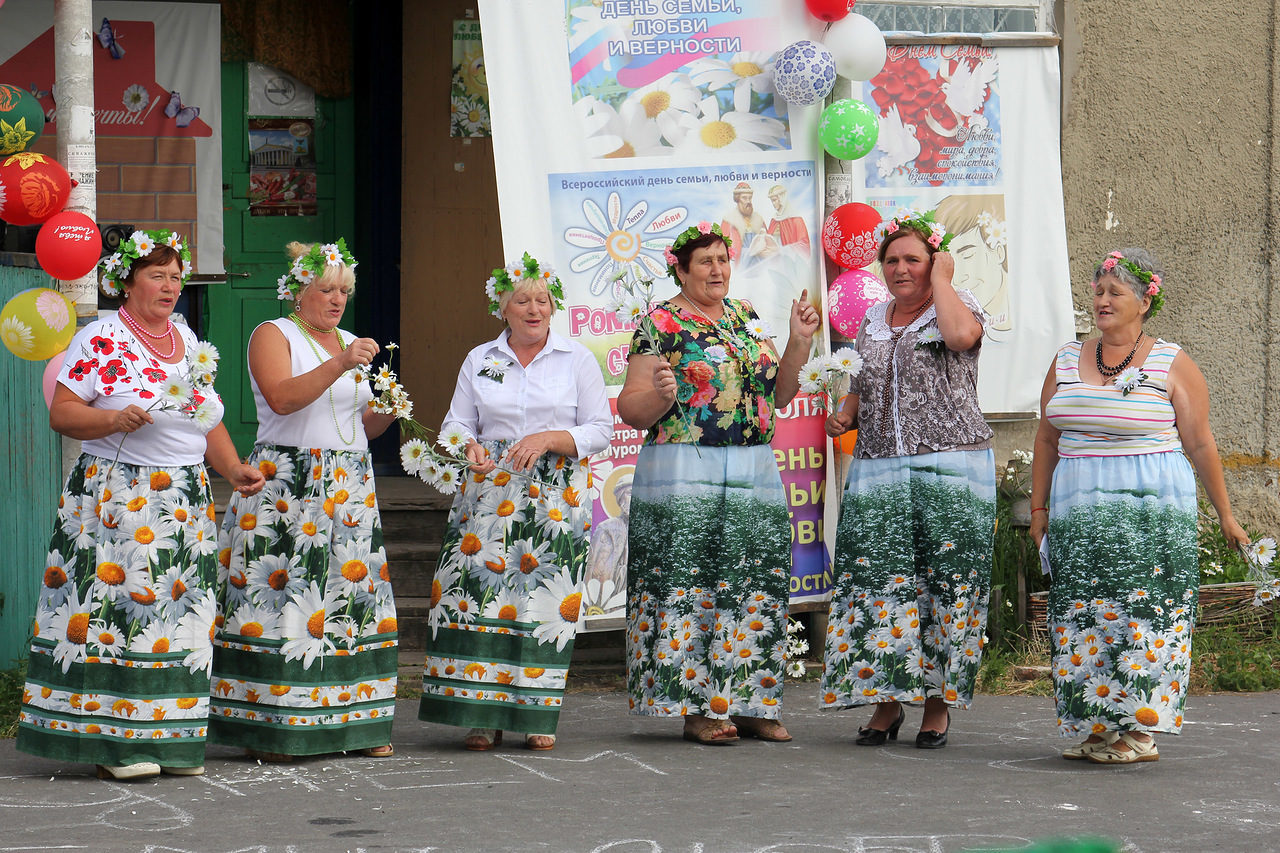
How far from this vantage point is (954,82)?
26.7ft

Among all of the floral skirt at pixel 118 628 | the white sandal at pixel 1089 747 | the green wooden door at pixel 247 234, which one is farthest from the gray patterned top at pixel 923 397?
the green wooden door at pixel 247 234

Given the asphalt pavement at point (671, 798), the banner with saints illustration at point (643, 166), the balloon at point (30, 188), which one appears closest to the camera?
the asphalt pavement at point (671, 798)

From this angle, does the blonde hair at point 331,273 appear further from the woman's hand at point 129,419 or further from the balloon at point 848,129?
the balloon at point 848,129

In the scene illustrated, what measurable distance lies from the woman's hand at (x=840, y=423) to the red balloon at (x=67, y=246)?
2866mm

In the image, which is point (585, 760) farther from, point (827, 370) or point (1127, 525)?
point (1127, 525)

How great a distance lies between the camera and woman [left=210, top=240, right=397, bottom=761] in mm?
5426

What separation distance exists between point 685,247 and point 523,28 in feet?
5.30

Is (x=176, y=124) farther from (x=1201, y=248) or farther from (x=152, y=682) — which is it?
(x=1201, y=248)

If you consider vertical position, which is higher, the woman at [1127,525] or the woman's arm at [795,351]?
the woman's arm at [795,351]

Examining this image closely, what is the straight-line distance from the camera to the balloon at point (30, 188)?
579 cm

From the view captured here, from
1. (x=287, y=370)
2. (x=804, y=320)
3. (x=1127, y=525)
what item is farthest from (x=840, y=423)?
(x=287, y=370)

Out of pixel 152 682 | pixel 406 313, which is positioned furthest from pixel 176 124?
pixel 152 682

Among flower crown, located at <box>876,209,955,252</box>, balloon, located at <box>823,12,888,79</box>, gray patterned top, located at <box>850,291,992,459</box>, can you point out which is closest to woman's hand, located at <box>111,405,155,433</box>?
gray patterned top, located at <box>850,291,992,459</box>

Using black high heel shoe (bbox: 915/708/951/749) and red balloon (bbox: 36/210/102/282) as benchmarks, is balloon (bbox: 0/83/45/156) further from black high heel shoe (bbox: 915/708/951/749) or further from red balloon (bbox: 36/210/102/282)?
black high heel shoe (bbox: 915/708/951/749)
